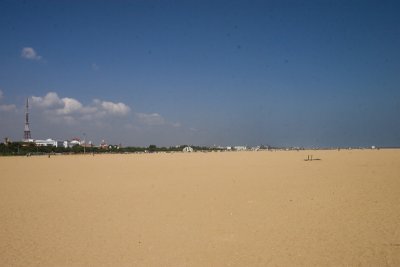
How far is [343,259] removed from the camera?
547cm

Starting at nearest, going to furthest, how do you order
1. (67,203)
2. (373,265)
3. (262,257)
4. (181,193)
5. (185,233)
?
(373,265) → (262,257) → (185,233) → (67,203) → (181,193)

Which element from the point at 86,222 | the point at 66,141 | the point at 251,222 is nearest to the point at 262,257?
the point at 251,222

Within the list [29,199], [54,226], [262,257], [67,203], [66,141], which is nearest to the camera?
[262,257]

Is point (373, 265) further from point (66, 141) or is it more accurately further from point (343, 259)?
point (66, 141)

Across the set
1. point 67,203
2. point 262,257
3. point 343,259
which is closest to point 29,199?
point 67,203

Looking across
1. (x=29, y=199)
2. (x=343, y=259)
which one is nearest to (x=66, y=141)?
(x=29, y=199)

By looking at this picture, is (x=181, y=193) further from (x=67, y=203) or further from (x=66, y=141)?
(x=66, y=141)

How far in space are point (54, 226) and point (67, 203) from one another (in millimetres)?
3059

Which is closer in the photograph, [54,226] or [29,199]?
[54,226]

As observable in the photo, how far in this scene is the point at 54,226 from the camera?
7.73 meters

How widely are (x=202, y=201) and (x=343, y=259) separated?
574cm

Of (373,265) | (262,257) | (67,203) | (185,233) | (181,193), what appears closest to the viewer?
(373,265)

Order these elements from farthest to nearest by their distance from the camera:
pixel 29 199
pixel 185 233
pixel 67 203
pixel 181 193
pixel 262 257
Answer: pixel 181 193 → pixel 29 199 → pixel 67 203 → pixel 185 233 → pixel 262 257

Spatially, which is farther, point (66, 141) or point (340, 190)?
point (66, 141)
